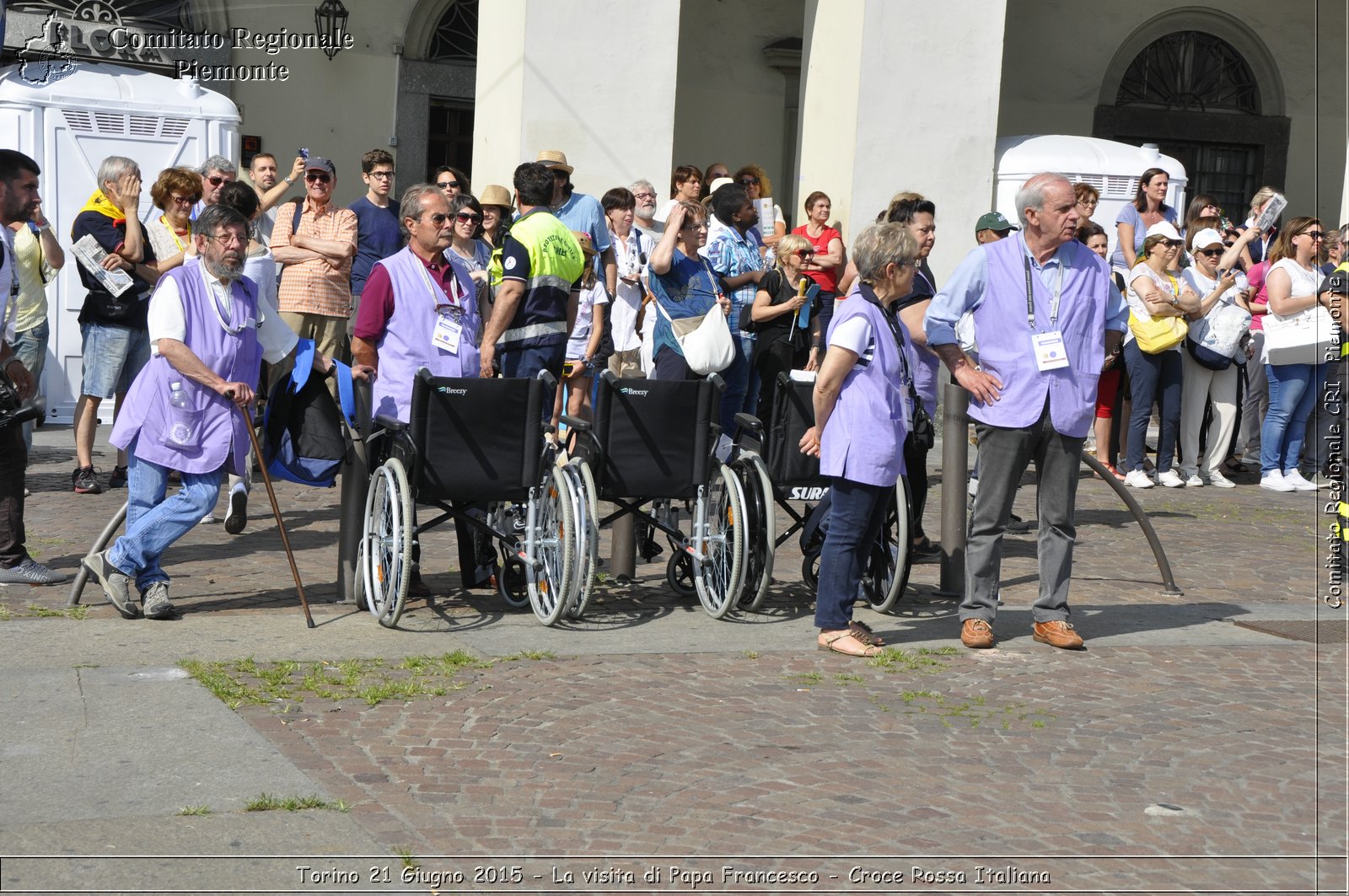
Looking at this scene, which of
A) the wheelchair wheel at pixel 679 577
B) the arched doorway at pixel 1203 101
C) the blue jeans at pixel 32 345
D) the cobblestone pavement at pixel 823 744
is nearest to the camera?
the cobblestone pavement at pixel 823 744

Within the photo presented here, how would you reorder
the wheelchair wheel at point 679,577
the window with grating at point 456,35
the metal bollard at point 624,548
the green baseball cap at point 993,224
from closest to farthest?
the wheelchair wheel at point 679,577 → the metal bollard at point 624,548 → the green baseball cap at point 993,224 → the window with grating at point 456,35

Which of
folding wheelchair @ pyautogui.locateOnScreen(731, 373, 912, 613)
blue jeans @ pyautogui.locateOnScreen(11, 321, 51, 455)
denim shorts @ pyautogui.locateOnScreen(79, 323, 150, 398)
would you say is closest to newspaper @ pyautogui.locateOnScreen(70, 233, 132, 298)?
denim shorts @ pyautogui.locateOnScreen(79, 323, 150, 398)

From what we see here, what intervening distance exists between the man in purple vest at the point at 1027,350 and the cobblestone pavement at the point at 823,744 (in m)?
0.64

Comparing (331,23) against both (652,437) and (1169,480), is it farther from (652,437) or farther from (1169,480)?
(652,437)

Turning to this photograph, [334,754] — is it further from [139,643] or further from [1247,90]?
[1247,90]

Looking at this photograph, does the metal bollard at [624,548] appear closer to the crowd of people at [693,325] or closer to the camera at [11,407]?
the crowd of people at [693,325]

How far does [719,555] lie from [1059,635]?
1.52 m

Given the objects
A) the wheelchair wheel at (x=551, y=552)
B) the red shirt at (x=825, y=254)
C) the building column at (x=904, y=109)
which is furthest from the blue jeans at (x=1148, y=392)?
the wheelchair wheel at (x=551, y=552)

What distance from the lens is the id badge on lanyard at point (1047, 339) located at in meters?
6.59

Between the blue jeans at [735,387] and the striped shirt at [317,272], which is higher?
the striped shirt at [317,272]

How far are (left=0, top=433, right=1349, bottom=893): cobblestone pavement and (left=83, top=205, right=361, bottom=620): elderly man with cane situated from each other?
0.96 feet

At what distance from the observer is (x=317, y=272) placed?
33.6 feet

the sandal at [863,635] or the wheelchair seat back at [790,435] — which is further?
the wheelchair seat back at [790,435]

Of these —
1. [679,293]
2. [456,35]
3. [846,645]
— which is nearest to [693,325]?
[679,293]
